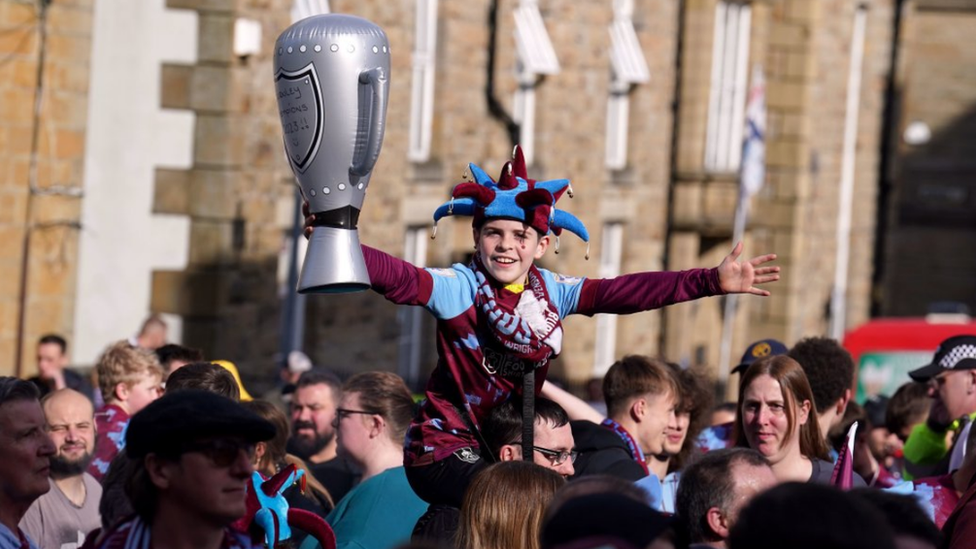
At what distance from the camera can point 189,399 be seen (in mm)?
4211

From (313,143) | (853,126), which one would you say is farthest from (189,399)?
(853,126)

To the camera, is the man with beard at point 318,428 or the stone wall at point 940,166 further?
the stone wall at point 940,166

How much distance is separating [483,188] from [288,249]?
376 inches

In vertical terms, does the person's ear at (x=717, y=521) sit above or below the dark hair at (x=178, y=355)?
below

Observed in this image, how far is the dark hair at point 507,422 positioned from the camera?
5.91m

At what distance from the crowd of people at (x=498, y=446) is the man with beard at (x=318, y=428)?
0.04 ft

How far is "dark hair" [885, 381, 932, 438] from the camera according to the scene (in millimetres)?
8797

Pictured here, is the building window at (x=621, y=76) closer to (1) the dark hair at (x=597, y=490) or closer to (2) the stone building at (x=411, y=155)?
(2) the stone building at (x=411, y=155)

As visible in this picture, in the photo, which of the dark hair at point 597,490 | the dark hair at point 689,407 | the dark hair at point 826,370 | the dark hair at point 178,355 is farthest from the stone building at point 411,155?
the dark hair at point 597,490

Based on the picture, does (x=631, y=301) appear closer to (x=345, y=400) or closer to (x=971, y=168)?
(x=345, y=400)

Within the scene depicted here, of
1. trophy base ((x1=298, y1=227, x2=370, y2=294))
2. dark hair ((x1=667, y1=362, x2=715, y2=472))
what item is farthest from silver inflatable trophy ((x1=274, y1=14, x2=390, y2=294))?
dark hair ((x1=667, y1=362, x2=715, y2=472))

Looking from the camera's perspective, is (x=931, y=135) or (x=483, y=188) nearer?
(x=483, y=188)

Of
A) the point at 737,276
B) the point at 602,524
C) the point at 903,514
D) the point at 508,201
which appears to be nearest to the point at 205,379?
the point at 508,201

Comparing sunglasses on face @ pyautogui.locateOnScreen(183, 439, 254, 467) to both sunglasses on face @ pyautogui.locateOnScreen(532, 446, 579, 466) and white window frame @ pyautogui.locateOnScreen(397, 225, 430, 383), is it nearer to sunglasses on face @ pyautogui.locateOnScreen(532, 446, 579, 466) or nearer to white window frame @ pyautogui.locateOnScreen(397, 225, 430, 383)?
sunglasses on face @ pyautogui.locateOnScreen(532, 446, 579, 466)
